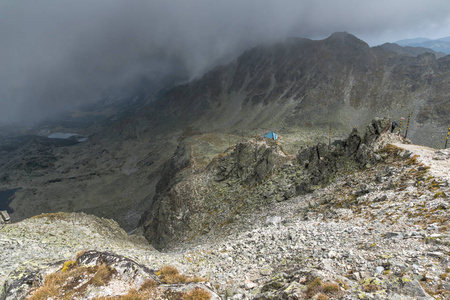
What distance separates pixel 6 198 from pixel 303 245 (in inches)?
8968

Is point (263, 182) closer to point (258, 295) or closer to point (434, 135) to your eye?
point (258, 295)

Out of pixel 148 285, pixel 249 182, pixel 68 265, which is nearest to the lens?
pixel 148 285

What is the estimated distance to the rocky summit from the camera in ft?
31.2

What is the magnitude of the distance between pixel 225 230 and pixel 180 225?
1563cm

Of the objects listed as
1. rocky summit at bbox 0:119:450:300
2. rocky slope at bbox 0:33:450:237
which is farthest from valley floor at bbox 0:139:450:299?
rocky slope at bbox 0:33:450:237

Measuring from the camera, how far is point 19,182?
192250 millimetres

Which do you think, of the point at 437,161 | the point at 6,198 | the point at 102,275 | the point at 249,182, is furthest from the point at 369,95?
the point at 6,198

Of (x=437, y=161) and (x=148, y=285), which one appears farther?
(x=437, y=161)

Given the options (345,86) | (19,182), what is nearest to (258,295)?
(345,86)

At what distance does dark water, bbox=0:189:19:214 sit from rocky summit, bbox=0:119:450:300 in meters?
167

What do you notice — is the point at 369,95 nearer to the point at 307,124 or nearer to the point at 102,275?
the point at 307,124

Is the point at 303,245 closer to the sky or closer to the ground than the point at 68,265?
closer to the ground

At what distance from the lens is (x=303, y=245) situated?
48.4 ft

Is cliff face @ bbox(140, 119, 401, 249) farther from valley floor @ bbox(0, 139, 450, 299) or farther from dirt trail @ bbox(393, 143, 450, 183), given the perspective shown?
dirt trail @ bbox(393, 143, 450, 183)
